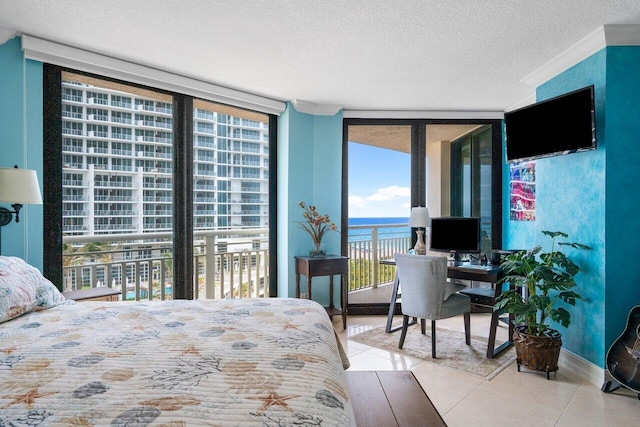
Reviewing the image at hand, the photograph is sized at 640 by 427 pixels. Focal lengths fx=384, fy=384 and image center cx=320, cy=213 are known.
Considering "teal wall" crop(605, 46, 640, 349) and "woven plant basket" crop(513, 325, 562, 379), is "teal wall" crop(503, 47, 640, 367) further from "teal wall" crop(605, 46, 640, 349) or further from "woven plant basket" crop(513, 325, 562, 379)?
"woven plant basket" crop(513, 325, 562, 379)

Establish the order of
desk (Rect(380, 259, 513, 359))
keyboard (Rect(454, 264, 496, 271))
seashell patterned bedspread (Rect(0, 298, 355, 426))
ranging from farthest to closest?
keyboard (Rect(454, 264, 496, 271)) → desk (Rect(380, 259, 513, 359)) → seashell patterned bedspread (Rect(0, 298, 355, 426))

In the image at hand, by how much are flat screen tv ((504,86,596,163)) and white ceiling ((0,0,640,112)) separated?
1.32 ft

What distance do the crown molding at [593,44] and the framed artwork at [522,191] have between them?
1181 millimetres

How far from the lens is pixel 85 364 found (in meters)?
1.22

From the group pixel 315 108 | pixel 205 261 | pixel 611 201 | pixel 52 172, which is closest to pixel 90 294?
pixel 52 172

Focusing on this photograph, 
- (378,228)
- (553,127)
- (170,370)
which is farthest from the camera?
(378,228)

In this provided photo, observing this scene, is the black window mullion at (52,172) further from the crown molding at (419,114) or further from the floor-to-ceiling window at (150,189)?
the crown molding at (419,114)

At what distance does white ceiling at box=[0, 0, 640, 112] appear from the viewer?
2.28 metres

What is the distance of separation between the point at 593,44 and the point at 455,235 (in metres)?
2.10

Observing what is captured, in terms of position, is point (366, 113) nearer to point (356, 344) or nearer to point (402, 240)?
point (402, 240)

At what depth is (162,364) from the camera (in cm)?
124

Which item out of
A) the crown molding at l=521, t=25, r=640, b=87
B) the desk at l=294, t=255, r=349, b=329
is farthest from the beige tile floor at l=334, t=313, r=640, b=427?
the crown molding at l=521, t=25, r=640, b=87

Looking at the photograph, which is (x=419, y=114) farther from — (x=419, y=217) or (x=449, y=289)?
(x=449, y=289)

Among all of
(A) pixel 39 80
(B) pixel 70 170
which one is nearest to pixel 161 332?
(B) pixel 70 170
